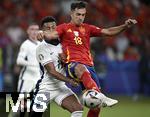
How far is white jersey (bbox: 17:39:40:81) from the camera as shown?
1473 cm

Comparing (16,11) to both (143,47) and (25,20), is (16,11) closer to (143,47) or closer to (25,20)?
(25,20)

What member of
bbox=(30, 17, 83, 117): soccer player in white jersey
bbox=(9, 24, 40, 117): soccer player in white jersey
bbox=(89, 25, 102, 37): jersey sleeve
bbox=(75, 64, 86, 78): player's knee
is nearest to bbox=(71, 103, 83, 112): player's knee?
bbox=(30, 17, 83, 117): soccer player in white jersey

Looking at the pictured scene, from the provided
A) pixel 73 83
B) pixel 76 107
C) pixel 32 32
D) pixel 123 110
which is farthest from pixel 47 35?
pixel 123 110

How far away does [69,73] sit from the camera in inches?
435

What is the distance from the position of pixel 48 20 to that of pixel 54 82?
1.08 metres

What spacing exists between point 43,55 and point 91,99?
1439mm

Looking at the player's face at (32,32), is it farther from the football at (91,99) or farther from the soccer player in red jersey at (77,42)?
the football at (91,99)

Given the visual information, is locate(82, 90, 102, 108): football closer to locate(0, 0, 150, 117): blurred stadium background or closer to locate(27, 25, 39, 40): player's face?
locate(27, 25, 39, 40): player's face

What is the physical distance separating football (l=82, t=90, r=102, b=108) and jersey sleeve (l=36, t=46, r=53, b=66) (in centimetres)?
112

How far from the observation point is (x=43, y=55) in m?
A: 11.4

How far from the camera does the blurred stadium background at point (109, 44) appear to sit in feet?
71.8

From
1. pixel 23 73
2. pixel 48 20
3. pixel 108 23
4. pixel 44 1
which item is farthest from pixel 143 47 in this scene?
pixel 48 20

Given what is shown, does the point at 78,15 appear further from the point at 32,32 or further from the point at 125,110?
the point at 125,110

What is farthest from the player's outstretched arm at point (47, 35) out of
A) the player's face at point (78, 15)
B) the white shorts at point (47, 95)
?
the white shorts at point (47, 95)
